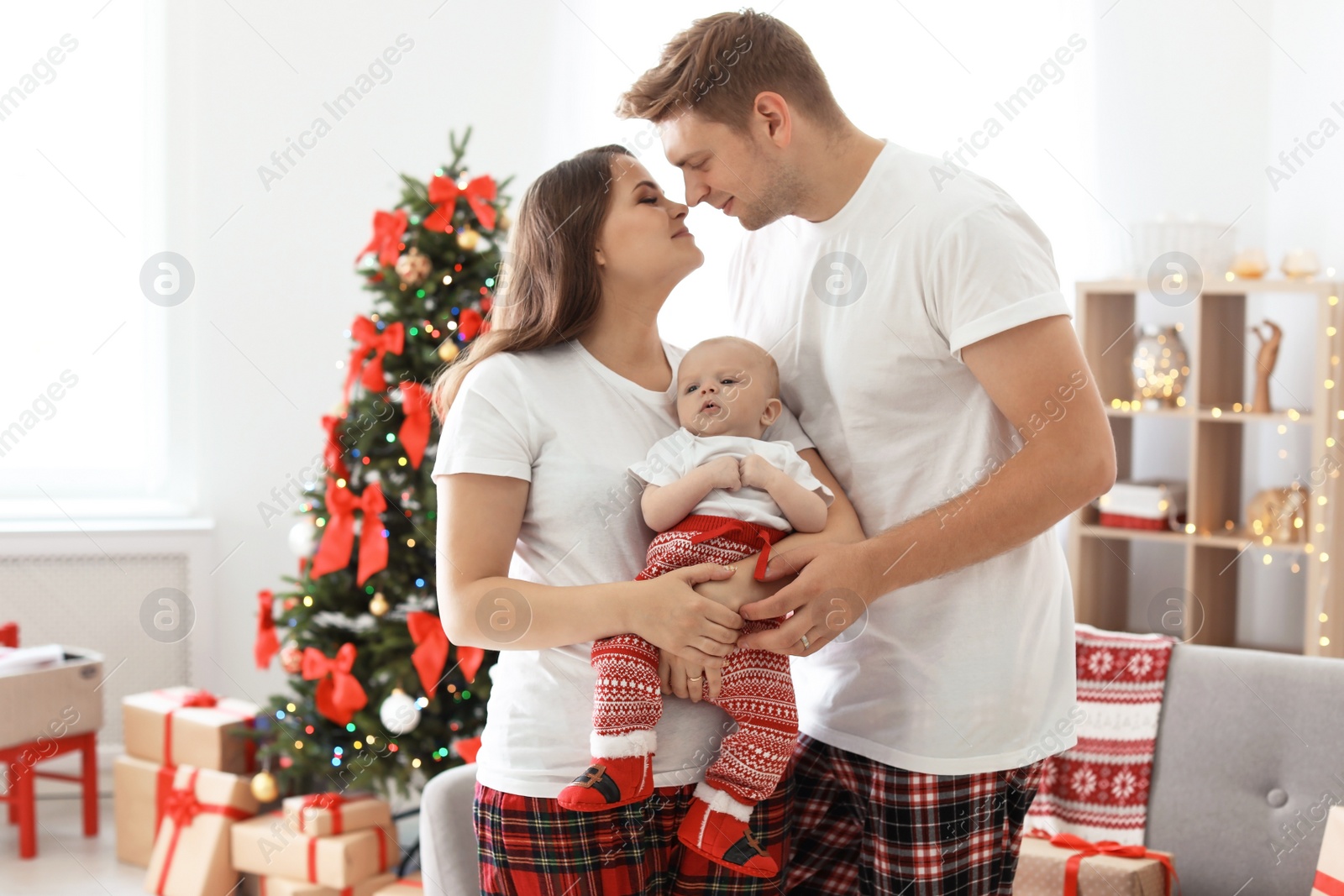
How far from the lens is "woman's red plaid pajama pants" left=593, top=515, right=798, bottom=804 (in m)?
1.31

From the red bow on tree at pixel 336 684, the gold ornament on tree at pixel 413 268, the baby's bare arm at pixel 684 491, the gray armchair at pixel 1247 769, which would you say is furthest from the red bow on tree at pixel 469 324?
the gray armchair at pixel 1247 769

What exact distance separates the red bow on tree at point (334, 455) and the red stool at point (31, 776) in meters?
1.40

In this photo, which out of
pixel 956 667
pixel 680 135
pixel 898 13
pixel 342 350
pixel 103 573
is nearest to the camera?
pixel 956 667

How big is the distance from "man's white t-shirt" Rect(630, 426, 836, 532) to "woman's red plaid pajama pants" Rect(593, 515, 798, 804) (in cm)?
2

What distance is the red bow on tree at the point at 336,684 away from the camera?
2865 mm

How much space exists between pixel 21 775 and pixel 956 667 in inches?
123

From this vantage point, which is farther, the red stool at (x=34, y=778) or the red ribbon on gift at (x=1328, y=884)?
the red stool at (x=34, y=778)

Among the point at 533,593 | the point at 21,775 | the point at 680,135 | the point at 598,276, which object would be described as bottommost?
the point at 21,775

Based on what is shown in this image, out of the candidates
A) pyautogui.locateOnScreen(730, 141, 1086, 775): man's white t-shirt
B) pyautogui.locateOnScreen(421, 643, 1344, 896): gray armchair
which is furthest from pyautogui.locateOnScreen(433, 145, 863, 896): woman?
pyautogui.locateOnScreen(421, 643, 1344, 896): gray armchair

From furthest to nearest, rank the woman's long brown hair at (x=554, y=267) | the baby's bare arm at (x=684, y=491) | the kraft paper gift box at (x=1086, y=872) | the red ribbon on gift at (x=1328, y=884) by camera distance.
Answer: the kraft paper gift box at (x=1086, y=872) → the red ribbon on gift at (x=1328, y=884) → the woman's long brown hair at (x=554, y=267) → the baby's bare arm at (x=684, y=491)

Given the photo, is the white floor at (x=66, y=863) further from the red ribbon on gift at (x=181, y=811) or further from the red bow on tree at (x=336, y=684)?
the red bow on tree at (x=336, y=684)

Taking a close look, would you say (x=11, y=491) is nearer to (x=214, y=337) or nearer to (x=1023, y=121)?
(x=214, y=337)

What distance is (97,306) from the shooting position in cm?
411

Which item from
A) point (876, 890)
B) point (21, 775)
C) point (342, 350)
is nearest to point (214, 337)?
point (342, 350)
